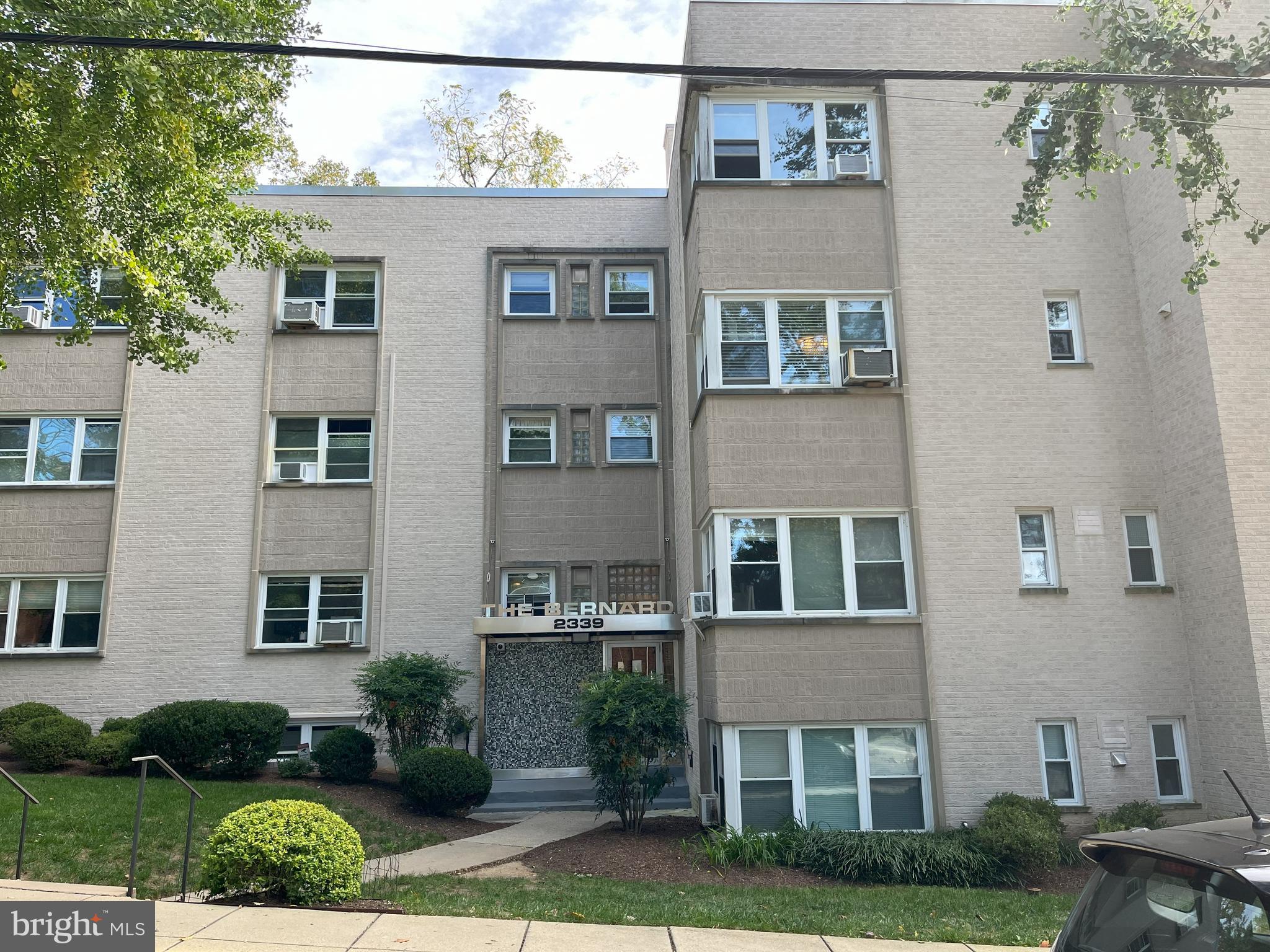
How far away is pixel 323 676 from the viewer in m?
18.3

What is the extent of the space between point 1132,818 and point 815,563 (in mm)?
4841

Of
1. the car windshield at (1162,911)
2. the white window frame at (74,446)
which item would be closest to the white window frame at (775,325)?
the car windshield at (1162,911)

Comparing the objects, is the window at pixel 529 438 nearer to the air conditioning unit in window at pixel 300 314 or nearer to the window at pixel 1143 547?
the air conditioning unit in window at pixel 300 314

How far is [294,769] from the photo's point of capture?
51.8ft

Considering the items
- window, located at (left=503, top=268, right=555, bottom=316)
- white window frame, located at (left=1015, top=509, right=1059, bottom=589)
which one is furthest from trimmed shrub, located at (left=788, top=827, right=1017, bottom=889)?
window, located at (left=503, top=268, right=555, bottom=316)

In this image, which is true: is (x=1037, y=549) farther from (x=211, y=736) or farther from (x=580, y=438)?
(x=211, y=736)

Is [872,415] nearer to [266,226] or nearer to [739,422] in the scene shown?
[739,422]

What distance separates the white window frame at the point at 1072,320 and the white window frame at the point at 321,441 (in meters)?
12.5

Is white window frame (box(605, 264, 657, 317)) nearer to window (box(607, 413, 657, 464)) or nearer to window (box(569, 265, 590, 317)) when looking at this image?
window (box(569, 265, 590, 317))

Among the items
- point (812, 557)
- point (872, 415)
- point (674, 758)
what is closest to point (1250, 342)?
point (872, 415)

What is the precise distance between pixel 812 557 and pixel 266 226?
1021cm

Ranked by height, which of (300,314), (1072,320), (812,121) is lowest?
(1072,320)

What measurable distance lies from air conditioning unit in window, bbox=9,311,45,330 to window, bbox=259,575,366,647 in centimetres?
693

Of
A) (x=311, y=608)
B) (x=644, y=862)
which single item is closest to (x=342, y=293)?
(x=311, y=608)
